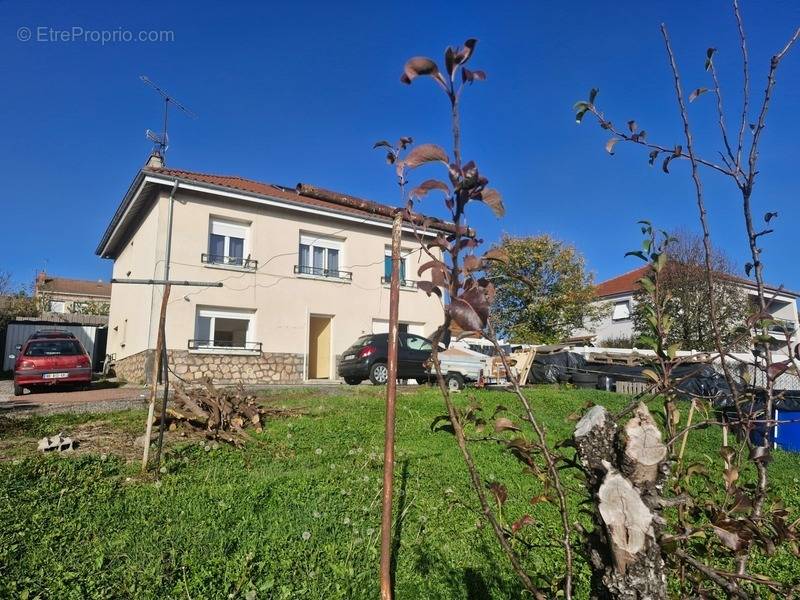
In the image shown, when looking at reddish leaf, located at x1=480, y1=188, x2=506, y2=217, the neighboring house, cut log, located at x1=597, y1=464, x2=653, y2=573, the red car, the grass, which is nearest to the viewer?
cut log, located at x1=597, y1=464, x2=653, y2=573

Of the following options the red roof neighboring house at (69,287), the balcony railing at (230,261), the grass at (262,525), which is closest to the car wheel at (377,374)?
the balcony railing at (230,261)

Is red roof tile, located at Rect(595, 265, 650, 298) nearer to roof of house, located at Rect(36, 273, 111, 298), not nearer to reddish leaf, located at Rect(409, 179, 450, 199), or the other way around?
reddish leaf, located at Rect(409, 179, 450, 199)

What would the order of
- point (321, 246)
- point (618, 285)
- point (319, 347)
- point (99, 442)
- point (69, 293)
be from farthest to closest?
point (69, 293)
point (618, 285)
point (319, 347)
point (321, 246)
point (99, 442)

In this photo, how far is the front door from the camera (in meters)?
17.4

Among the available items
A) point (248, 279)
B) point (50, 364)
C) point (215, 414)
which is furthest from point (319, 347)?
point (215, 414)

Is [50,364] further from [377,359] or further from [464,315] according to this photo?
[464,315]

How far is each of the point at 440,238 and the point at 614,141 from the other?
1272 mm

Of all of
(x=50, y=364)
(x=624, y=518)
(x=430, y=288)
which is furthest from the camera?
(x=50, y=364)

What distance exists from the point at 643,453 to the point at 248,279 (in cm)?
1530

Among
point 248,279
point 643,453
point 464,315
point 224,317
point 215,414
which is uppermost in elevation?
point 248,279

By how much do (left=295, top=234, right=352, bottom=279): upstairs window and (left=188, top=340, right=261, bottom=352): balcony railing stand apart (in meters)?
2.94

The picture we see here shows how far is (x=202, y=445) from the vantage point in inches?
215

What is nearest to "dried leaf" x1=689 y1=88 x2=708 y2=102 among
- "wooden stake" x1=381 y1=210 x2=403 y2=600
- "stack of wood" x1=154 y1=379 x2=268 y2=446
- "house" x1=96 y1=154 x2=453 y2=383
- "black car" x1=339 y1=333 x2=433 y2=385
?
"wooden stake" x1=381 y1=210 x2=403 y2=600

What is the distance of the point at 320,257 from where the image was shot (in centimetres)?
1747
